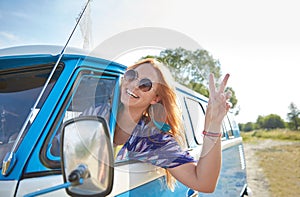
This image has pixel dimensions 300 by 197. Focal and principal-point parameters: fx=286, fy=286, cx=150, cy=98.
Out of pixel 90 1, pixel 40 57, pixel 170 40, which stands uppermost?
pixel 90 1

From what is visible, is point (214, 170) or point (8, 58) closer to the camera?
point (214, 170)

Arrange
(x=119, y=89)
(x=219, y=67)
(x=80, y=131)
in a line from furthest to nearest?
(x=219, y=67)
(x=119, y=89)
(x=80, y=131)

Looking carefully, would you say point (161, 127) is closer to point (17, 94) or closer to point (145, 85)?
point (145, 85)

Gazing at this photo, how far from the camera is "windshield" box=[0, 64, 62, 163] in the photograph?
158cm

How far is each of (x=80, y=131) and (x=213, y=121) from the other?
808 millimetres

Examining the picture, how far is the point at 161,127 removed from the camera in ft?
6.68

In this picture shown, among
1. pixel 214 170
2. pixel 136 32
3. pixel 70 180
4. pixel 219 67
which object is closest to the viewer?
pixel 70 180

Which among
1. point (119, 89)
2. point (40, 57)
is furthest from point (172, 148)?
point (40, 57)

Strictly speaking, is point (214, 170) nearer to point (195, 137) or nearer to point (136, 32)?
point (136, 32)

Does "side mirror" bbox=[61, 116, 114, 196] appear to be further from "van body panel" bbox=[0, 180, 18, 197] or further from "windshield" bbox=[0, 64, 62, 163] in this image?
"windshield" bbox=[0, 64, 62, 163]

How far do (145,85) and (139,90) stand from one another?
0.17ft

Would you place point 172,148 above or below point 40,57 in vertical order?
below

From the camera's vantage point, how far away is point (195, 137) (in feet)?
11.0

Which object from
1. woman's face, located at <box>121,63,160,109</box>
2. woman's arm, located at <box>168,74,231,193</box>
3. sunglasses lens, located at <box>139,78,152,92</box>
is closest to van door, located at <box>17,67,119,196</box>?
woman's face, located at <box>121,63,160,109</box>
